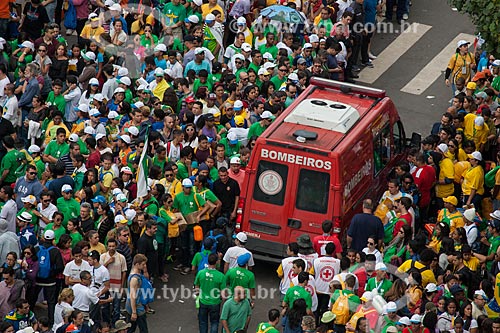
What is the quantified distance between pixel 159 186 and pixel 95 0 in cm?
814

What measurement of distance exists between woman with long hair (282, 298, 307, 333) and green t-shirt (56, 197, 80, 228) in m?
4.31

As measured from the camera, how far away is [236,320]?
2105 cm

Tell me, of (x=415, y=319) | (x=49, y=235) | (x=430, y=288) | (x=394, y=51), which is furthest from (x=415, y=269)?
(x=394, y=51)

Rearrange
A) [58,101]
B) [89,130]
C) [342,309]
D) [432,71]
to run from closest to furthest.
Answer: [342,309]
[89,130]
[58,101]
[432,71]

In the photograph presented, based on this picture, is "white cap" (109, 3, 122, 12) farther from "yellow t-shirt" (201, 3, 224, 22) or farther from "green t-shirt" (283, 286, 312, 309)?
"green t-shirt" (283, 286, 312, 309)

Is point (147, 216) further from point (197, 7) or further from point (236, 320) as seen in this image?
point (197, 7)

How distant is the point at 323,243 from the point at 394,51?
33.8 ft

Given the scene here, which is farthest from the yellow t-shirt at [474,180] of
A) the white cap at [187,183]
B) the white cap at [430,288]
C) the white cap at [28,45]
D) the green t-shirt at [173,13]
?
the white cap at [28,45]

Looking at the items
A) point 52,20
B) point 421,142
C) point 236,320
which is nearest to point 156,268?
point 236,320

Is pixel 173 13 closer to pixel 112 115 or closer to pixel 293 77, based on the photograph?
pixel 293 77

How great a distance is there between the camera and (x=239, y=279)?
2141 cm

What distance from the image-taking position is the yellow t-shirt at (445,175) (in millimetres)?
24781

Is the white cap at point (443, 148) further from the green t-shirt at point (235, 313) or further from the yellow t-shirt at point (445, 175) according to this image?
the green t-shirt at point (235, 313)

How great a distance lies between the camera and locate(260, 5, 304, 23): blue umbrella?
28.9 metres
